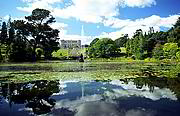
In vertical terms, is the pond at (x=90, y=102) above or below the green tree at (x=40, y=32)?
below

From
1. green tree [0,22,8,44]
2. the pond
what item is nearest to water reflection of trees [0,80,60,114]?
the pond

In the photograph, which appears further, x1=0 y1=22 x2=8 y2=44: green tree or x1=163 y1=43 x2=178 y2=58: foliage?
x1=0 y1=22 x2=8 y2=44: green tree

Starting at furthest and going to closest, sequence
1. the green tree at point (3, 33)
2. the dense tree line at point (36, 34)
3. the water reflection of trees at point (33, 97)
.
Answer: the green tree at point (3, 33) < the dense tree line at point (36, 34) < the water reflection of trees at point (33, 97)

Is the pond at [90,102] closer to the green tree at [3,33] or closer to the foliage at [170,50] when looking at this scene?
the foliage at [170,50]

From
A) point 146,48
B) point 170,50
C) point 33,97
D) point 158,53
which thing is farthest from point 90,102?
point 146,48

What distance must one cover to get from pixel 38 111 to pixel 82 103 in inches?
92.3

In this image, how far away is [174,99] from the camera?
12.8m

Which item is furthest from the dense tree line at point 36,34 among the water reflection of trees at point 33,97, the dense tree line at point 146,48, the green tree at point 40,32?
the water reflection of trees at point 33,97

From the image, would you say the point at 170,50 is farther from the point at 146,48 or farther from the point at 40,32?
the point at 40,32

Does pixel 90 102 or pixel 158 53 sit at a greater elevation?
pixel 158 53

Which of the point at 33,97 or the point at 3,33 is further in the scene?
the point at 3,33

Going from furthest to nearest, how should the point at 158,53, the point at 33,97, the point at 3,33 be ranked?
the point at 3,33, the point at 158,53, the point at 33,97

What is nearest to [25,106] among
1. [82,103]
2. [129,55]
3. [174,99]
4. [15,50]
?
[82,103]

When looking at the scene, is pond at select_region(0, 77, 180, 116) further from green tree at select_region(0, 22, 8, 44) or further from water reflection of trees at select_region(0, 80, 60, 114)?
green tree at select_region(0, 22, 8, 44)
